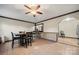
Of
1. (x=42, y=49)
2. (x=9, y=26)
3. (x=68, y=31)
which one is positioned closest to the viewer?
(x=9, y=26)

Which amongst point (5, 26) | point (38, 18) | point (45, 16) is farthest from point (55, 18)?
point (5, 26)

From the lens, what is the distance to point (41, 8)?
214 centimetres

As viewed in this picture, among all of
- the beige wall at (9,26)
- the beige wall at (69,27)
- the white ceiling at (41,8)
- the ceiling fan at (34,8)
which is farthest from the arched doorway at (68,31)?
the beige wall at (9,26)

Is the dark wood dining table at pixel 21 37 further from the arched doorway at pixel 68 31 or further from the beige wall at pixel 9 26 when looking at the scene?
the arched doorway at pixel 68 31

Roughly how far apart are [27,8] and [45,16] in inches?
19.4

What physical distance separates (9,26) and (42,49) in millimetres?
1012

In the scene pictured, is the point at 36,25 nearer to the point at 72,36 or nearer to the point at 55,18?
the point at 55,18

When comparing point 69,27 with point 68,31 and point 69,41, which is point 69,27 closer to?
point 68,31

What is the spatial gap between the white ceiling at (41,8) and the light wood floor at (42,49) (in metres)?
0.64

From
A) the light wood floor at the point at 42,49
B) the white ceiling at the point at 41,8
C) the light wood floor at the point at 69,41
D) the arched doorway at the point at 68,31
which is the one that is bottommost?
the light wood floor at the point at 42,49

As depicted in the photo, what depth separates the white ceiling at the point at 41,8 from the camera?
2031mm

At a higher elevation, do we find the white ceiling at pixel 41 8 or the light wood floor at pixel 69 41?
the white ceiling at pixel 41 8

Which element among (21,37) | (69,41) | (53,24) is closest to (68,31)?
(69,41)

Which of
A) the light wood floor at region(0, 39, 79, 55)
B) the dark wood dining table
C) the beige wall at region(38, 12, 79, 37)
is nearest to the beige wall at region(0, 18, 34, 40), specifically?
the dark wood dining table
